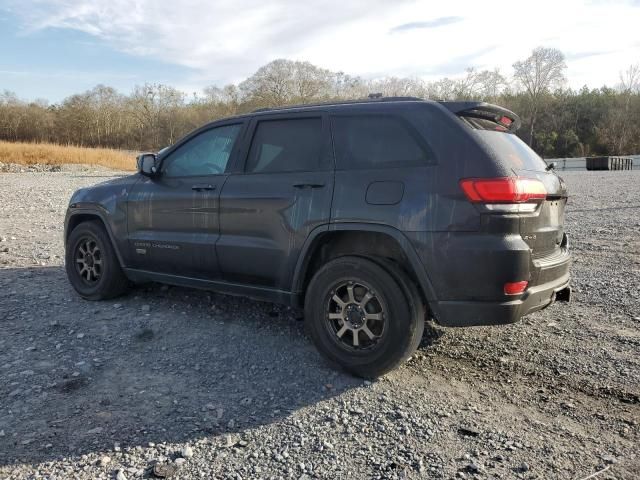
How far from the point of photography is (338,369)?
353 cm

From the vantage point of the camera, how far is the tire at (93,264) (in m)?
5.02

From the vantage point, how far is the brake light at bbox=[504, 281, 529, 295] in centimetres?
303

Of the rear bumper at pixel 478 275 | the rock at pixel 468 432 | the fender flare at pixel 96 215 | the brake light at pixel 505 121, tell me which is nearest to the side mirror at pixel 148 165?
the fender flare at pixel 96 215

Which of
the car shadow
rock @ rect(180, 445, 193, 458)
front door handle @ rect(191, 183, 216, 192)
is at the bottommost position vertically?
rock @ rect(180, 445, 193, 458)

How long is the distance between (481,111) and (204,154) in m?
2.39

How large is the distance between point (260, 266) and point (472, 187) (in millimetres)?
1725

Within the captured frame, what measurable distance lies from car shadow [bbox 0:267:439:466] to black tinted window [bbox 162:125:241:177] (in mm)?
1354

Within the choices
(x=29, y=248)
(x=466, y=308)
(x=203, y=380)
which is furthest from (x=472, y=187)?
→ (x=29, y=248)

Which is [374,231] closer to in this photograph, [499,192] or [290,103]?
[499,192]

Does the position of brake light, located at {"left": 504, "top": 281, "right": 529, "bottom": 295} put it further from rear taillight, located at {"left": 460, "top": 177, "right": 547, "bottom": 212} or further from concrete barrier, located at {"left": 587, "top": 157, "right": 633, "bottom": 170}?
concrete barrier, located at {"left": 587, "top": 157, "right": 633, "bottom": 170}

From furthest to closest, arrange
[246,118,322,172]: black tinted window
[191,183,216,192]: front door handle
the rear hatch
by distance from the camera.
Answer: [191,183,216,192]: front door handle → [246,118,322,172]: black tinted window → the rear hatch

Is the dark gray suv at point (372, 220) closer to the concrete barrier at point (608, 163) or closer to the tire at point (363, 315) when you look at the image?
the tire at point (363, 315)

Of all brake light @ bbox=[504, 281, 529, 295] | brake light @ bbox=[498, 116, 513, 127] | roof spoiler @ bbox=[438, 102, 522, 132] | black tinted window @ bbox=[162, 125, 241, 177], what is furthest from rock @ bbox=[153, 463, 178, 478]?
brake light @ bbox=[498, 116, 513, 127]

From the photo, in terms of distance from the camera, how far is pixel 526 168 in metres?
3.31
